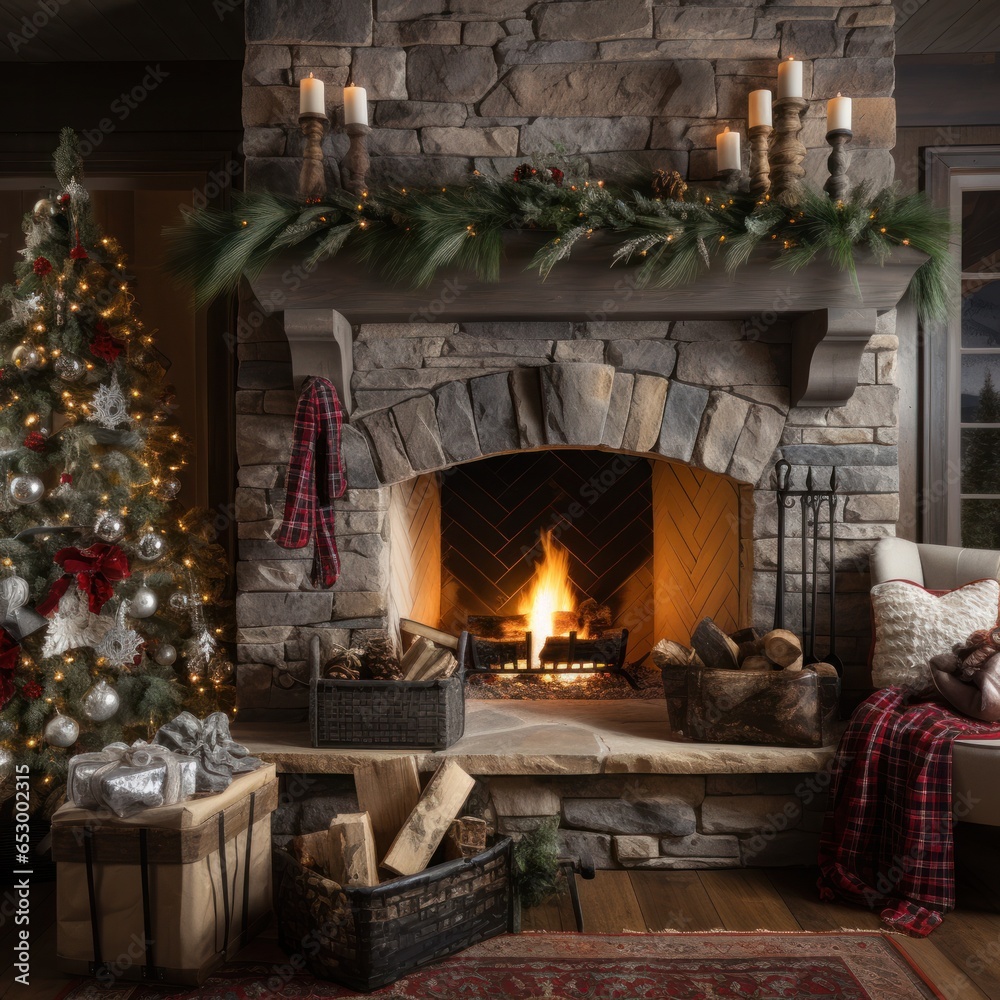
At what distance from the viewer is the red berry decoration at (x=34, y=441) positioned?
2816mm

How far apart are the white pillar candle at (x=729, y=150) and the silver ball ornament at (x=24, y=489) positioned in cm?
241

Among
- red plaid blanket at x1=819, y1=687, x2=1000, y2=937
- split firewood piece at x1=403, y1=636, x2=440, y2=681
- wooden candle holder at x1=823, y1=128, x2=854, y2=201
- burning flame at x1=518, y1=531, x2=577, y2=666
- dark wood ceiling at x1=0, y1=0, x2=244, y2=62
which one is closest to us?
red plaid blanket at x1=819, y1=687, x2=1000, y2=937

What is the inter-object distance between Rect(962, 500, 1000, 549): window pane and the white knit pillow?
81 centimetres

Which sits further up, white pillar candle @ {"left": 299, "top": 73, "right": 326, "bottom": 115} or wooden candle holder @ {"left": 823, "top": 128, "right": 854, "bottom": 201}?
white pillar candle @ {"left": 299, "top": 73, "right": 326, "bottom": 115}

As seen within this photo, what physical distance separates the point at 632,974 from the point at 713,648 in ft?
3.20

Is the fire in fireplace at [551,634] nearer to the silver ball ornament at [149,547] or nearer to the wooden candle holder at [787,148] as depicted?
the silver ball ornament at [149,547]

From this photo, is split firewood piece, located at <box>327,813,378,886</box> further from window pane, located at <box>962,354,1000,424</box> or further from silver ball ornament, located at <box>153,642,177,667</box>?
window pane, located at <box>962,354,1000,424</box>

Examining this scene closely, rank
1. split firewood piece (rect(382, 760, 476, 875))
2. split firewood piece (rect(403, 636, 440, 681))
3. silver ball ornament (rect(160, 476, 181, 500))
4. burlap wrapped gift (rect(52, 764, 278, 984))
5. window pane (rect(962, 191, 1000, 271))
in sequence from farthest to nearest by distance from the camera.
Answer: window pane (rect(962, 191, 1000, 271)), silver ball ornament (rect(160, 476, 181, 500)), split firewood piece (rect(403, 636, 440, 681)), split firewood piece (rect(382, 760, 476, 875)), burlap wrapped gift (rect(52, 764, 278, 984))

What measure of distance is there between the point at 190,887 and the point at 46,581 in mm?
1286

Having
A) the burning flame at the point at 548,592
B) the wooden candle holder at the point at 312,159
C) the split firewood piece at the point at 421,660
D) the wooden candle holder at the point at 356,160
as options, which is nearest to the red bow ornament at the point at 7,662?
the split firewood piece at the point at 421,660

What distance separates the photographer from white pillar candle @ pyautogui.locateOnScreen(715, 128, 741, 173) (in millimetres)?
2703

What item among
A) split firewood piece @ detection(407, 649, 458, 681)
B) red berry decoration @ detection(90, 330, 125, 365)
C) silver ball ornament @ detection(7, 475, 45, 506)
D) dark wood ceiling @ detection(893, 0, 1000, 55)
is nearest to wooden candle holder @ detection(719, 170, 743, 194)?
dark wood ceiling @ detection(893, 0, 1000, 55)

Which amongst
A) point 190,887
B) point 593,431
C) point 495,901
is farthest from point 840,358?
point 190,887

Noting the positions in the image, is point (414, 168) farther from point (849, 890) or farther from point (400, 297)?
point (849, 890)
